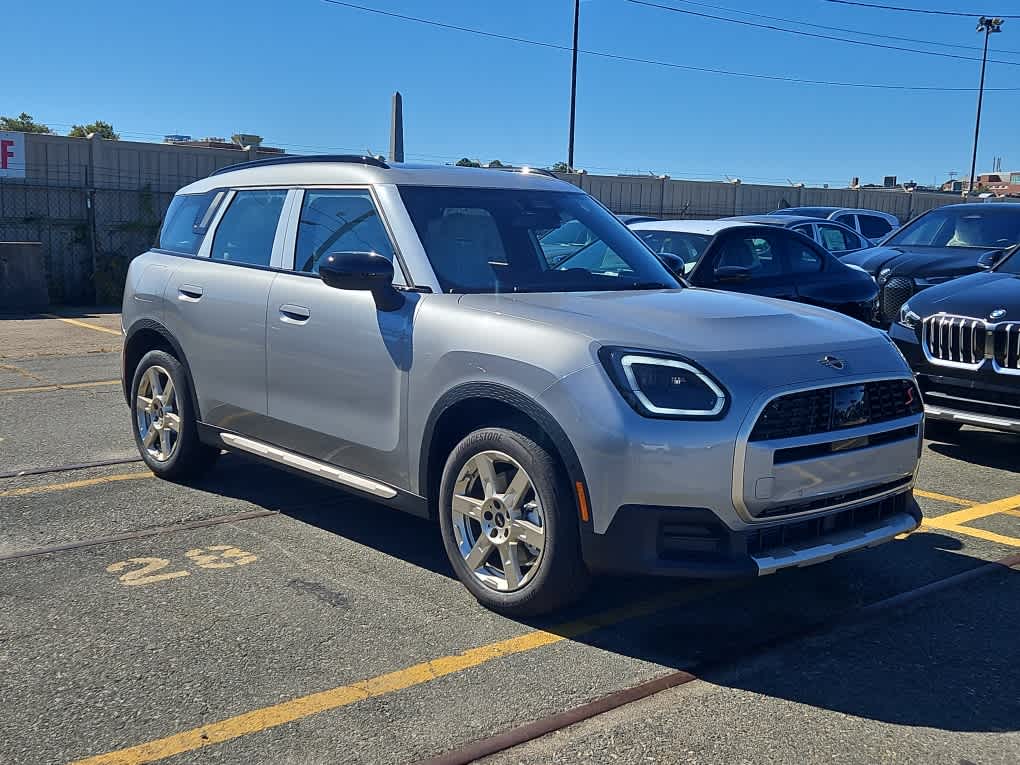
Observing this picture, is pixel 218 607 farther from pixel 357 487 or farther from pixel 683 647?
pixel 683 647

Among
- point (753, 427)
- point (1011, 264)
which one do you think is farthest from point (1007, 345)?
point (753, 427)

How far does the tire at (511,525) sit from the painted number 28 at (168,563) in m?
1.15

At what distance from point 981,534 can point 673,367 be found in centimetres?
268

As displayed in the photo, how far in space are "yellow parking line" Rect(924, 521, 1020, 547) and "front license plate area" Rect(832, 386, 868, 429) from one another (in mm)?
1805

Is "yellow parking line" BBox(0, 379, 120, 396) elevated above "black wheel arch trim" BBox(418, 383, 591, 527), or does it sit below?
below

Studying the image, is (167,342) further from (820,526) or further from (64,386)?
(64,386)

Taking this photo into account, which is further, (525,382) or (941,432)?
(941,432)

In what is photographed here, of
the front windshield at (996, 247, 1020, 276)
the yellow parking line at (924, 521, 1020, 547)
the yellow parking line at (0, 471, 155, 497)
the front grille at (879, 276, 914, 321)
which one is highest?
the front windshield at (996, 247, 1020, 276)

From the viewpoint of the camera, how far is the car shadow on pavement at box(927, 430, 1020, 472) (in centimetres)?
764

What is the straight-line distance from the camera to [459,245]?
16.6 ft

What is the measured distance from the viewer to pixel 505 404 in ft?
14.4

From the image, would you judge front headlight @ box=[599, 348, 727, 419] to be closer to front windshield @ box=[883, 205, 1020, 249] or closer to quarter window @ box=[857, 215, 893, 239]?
front windshield @ box=[883, 205, 1020, 249]

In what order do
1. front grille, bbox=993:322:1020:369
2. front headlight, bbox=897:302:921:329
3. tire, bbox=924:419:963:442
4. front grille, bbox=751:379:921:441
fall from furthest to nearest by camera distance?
tire, bbox=924:419:963:442, front headlight, bbox=897:302:921:329, front grille, bbox=993:322:1020:369, front grille, bbox=751:379:921:441

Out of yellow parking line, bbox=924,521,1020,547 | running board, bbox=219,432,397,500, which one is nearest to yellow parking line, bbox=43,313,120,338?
running board, bbox=219,432,397,500
